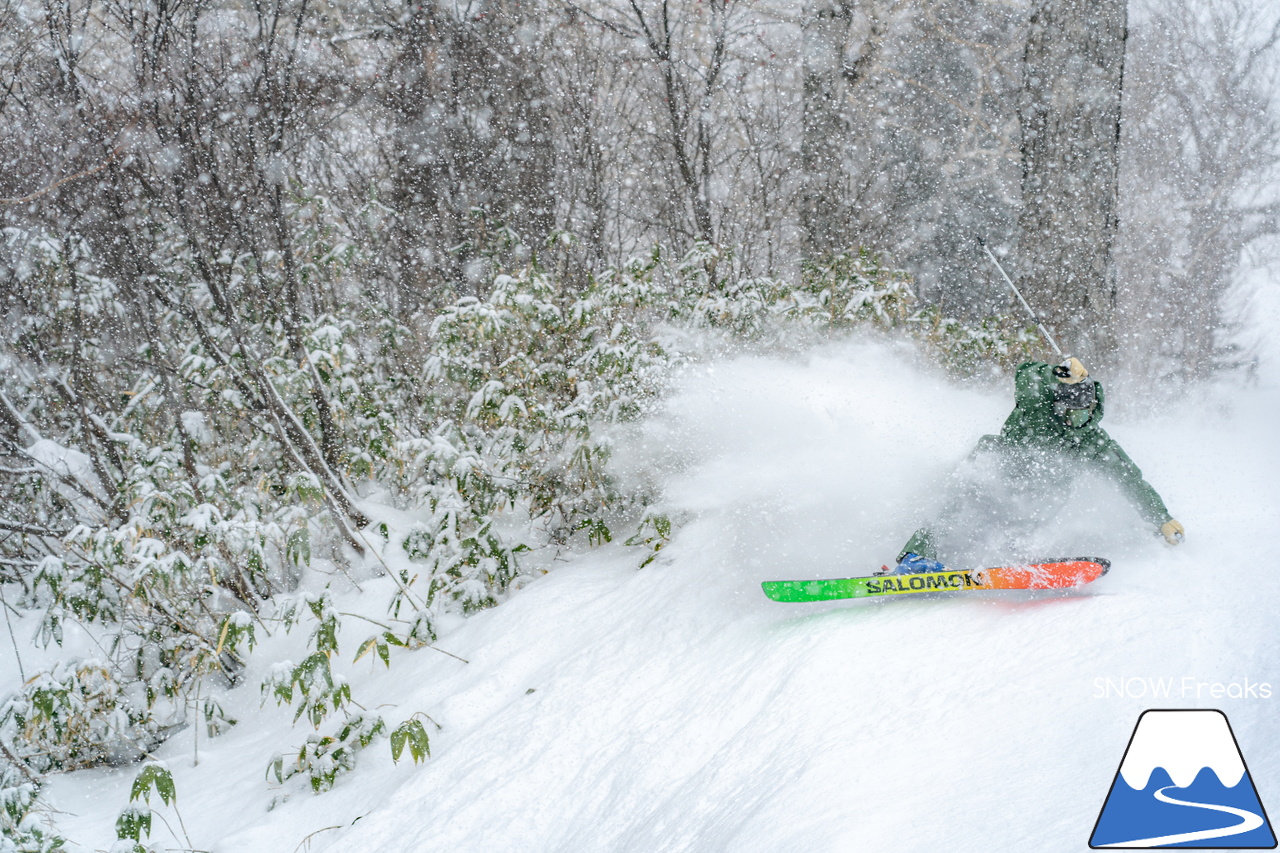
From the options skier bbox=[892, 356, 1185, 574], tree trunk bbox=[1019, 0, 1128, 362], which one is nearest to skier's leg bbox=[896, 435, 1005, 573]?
skier bbox=[892, 356, 1185, 574]

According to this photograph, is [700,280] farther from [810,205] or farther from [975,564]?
[975,564]

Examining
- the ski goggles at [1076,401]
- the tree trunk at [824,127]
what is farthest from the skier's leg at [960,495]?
the tree trunk at [824,127]

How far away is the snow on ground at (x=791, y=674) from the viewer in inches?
82.2

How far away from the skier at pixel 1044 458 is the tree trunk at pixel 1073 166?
2200 millimetres

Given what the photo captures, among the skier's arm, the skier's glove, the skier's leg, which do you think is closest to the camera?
the skier's glove

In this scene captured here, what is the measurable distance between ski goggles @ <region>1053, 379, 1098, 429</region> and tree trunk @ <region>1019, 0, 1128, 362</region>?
232 cm

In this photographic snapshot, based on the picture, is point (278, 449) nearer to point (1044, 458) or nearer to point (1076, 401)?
point (1044, 458)

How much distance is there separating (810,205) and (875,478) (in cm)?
418

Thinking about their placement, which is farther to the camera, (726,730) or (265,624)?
(265,624)

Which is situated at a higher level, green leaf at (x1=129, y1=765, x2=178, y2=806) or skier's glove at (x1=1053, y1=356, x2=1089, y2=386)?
skier's glove at (x1=1053, y1=356, x2=1089, y2=386)

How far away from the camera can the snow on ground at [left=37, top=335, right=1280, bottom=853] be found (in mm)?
2088

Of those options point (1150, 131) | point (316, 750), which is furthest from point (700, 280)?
point (1150, 131)

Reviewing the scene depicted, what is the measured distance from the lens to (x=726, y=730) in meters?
2.85

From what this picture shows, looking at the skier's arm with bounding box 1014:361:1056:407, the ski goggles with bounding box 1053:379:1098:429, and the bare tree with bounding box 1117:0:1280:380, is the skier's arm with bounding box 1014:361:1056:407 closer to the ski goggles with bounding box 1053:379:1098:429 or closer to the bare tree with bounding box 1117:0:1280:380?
the ski goggles with bounding box 1053:379:1098:429
